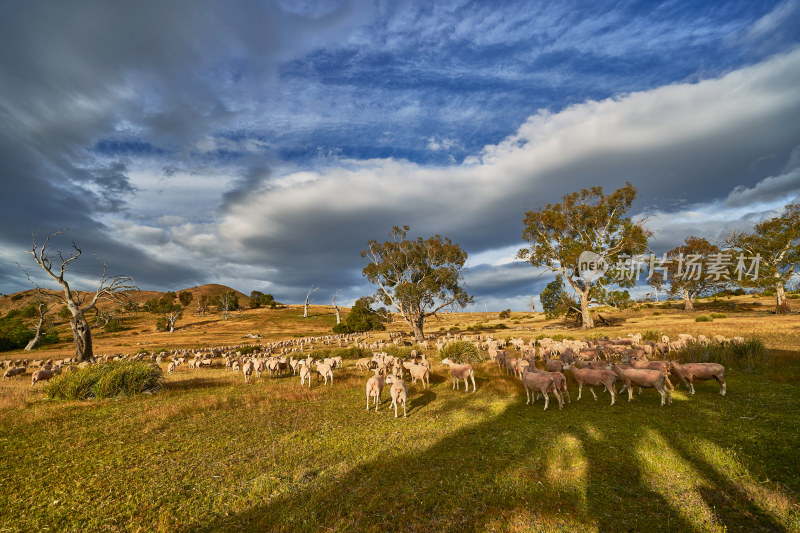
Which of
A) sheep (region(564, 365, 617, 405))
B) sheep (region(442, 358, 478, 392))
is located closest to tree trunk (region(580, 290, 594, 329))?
sheep (region(442, 358, 478, 392))

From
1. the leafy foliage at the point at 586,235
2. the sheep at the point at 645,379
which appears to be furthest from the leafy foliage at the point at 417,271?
the sheep at the point at 645,379

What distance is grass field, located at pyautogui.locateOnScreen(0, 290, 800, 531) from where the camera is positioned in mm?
5367

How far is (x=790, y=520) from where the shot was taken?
16.2ft

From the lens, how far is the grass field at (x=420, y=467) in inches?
211

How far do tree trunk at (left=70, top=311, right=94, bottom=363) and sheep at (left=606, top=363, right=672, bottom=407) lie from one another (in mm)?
40151

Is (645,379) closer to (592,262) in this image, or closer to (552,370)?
(552,370)

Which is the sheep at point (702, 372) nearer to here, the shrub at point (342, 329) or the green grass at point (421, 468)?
the green grass at point (421, 468)

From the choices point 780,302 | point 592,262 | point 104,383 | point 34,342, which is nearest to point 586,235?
point 592,262

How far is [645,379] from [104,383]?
21694 millimetres

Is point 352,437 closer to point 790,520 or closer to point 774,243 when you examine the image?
point 790,520

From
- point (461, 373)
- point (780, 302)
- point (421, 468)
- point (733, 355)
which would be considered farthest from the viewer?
point (780, 302)

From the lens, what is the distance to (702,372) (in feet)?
37.7

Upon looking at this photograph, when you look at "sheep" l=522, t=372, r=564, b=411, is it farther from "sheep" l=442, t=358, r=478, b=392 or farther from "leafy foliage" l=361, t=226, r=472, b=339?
"leafy foliage" l=361, t=226, r=472, b=339

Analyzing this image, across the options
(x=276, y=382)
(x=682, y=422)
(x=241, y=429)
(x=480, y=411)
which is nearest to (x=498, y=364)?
(x=480, y=411)
